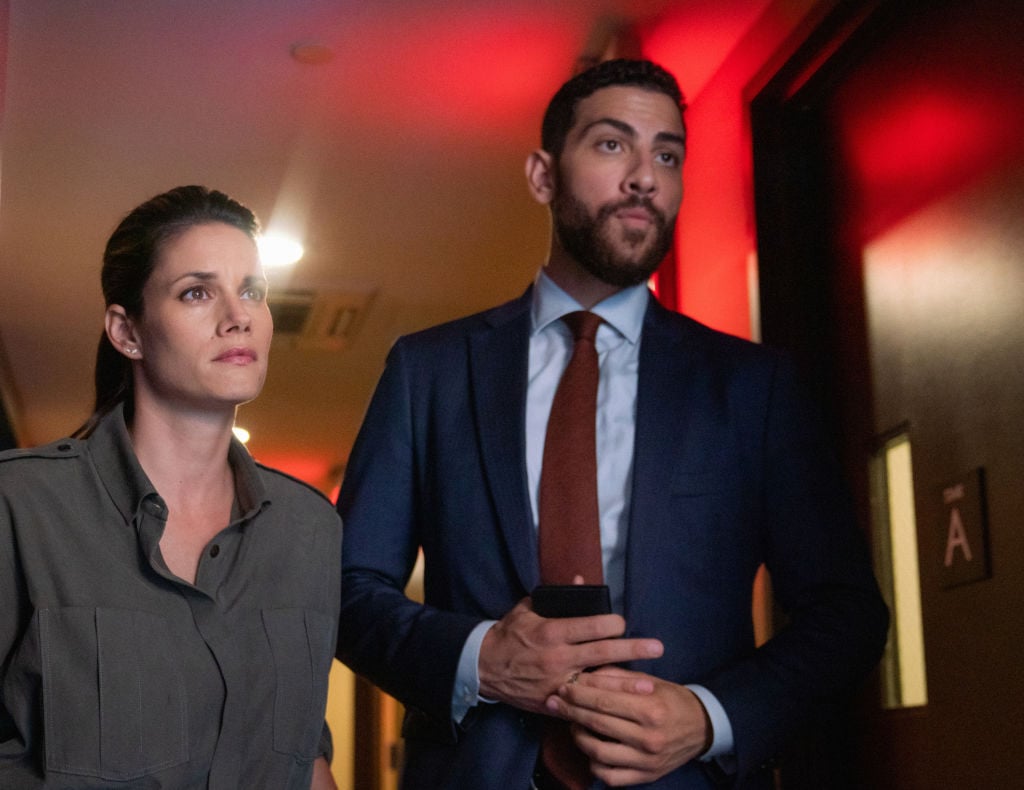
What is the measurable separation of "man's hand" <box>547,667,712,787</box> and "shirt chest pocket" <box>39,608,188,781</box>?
0.50m

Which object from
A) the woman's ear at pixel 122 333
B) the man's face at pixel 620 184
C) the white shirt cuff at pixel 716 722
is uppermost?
the man's face at pixel 620 184

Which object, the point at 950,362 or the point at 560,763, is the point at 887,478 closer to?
the point at 950,362

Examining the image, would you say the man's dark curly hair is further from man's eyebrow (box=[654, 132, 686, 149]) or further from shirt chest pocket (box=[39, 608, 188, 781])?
shirt chest pocket (box=[39, 608, 188, 781])

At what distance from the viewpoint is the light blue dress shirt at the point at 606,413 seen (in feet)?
5.94

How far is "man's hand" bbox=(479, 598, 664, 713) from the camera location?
1.72 metres

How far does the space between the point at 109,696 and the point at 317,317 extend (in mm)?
4983

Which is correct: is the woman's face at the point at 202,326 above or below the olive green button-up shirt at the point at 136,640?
above

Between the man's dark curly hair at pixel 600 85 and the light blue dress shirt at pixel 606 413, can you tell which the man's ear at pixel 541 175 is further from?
the light blue dress shirt at pixel 606 413

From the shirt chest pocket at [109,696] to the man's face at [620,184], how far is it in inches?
36.8

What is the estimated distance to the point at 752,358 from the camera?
2.08 metres

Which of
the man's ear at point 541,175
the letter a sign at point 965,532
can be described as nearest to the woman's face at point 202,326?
the man's ear at point 541,175

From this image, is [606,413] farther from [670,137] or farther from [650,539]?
[670,137]

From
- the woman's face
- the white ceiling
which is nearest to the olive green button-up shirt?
the woman's face

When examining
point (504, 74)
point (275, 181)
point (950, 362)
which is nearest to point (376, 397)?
point (950, 362)
